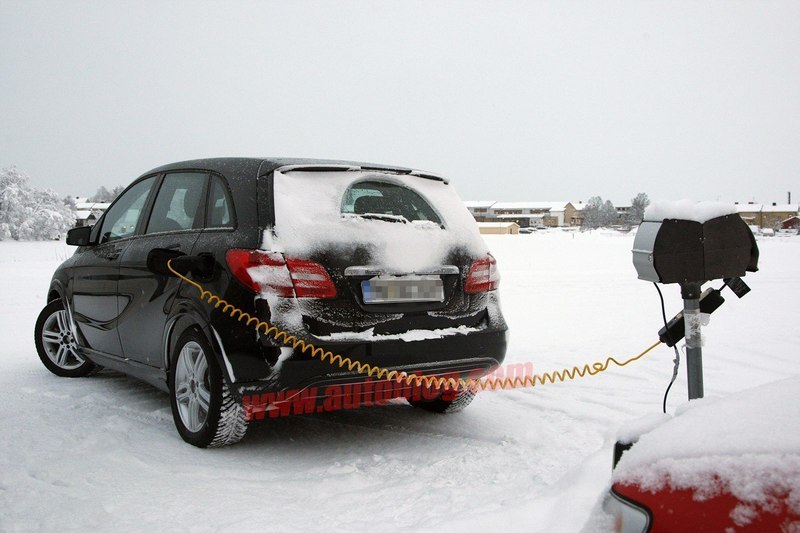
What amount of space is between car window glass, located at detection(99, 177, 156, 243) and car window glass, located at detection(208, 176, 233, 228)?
1.15 m

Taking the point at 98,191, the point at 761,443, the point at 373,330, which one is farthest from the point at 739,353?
the point at 98,191

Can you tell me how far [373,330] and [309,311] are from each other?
38cm

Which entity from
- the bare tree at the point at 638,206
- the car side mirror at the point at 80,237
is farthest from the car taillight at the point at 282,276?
the bare tree at the point at 638,206

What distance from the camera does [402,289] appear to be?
145 inches

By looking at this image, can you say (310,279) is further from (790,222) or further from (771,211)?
A: (771,211)

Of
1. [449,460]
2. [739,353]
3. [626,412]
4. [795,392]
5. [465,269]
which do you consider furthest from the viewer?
[739,353]

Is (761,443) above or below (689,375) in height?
above

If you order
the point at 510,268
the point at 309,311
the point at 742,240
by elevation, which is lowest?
the point at 510,268

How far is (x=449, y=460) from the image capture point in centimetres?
372

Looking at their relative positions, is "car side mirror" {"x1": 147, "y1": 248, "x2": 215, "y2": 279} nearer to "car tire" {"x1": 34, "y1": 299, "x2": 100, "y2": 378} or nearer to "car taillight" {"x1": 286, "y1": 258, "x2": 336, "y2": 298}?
"car taillight" {"x1": 286, "y1": 258, "x2": 336, "y2": 298}

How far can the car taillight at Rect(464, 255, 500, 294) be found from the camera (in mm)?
4019

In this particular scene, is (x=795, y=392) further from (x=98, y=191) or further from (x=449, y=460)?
(x=98, y=191)

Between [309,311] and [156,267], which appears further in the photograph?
[156,267]

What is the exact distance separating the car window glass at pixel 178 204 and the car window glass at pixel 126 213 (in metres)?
0.29
